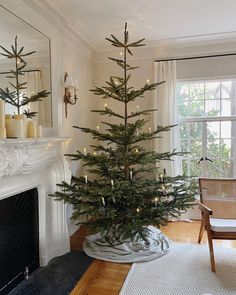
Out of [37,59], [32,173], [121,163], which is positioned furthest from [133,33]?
[32,173]

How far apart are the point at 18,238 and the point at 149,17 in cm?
269

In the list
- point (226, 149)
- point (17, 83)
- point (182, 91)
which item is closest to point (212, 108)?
point (182, 91)

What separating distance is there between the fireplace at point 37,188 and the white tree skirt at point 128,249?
0.30 metres

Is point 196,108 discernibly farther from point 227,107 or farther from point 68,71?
point 68,71

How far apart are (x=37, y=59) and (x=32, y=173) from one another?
1.07 m

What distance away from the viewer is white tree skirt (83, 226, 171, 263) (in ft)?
8.87

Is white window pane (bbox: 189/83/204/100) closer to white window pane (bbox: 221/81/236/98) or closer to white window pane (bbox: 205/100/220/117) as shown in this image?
white window pane (bbox: 205/100/220/117)

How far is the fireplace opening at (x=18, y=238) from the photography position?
6.91 ft

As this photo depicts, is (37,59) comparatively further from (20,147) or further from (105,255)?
(105,255)

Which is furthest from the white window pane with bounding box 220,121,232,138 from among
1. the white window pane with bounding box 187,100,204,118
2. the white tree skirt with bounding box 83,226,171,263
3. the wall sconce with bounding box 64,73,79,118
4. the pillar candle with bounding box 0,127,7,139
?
the pillar candle with bounding box 0,127,7,139

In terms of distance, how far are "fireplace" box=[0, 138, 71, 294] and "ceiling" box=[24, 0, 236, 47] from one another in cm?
136

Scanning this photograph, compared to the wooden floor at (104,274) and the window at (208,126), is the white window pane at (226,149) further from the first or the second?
the wooden floor at (104,274)

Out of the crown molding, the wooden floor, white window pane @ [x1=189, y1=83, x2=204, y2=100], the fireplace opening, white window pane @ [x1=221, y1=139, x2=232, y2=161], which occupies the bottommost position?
the wooden floor

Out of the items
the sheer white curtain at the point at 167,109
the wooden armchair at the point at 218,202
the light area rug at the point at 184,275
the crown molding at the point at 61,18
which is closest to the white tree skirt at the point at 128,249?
the light area rug at the point at 184,275
